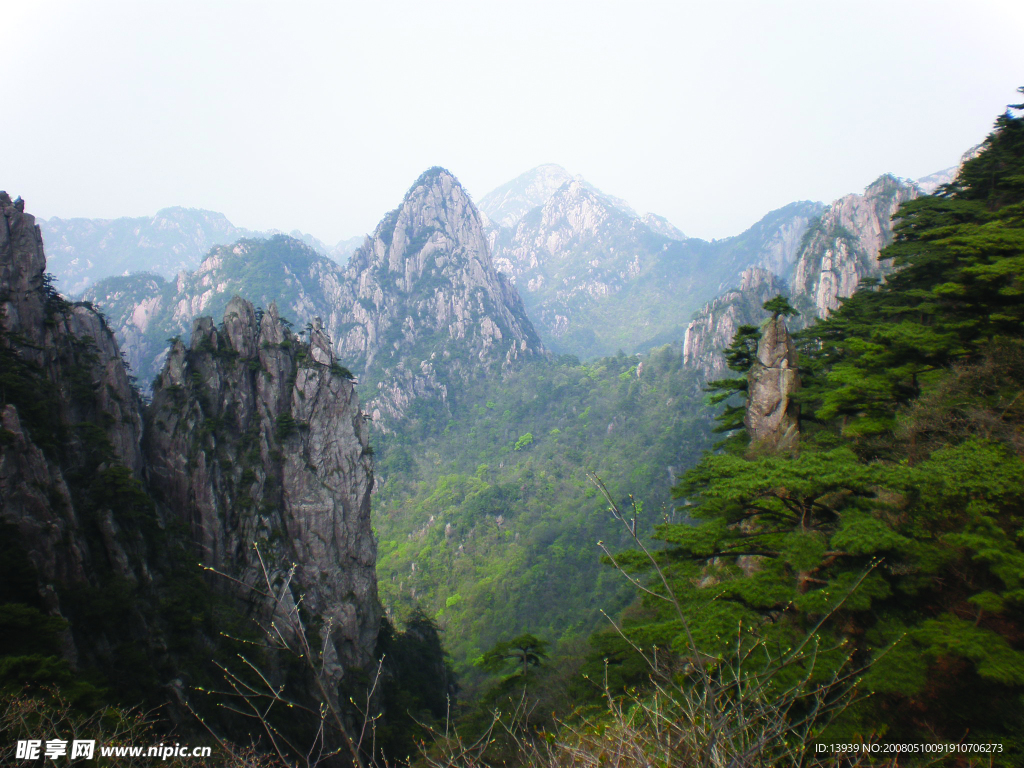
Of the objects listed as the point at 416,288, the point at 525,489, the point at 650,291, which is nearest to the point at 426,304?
the point at 416,288

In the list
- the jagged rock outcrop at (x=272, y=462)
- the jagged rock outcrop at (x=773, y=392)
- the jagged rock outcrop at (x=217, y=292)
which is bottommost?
the jagged rock outcrop at (x=272, y=462)

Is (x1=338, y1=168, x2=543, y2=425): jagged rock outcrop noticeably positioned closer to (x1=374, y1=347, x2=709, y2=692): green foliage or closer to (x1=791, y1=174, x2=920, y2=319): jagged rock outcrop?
(x1=374, y1=347, x2=709, y2=692): green foliage

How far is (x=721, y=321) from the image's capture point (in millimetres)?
89812

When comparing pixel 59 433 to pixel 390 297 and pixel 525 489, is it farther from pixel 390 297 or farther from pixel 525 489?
pixel 390 297

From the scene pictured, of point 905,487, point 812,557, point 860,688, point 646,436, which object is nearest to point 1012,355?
point 905,487

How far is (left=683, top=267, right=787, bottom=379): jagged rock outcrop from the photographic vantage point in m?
87.8

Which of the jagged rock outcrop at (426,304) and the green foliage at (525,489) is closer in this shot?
the green foliage at (525,489)

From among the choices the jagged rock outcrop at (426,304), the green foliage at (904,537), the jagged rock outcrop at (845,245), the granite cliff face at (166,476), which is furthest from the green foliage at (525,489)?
the green foliage at (904,537)

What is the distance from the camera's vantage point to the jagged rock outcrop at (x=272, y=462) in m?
29.2

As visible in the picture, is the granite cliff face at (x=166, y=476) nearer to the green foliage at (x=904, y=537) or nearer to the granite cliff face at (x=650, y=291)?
the green foliage at (x=904, y=537)

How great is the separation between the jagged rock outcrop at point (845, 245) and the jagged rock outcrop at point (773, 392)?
6598 cm

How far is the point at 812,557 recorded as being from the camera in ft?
30.9

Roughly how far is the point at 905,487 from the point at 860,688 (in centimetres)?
444

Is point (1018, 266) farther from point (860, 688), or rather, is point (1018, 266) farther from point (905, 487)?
point (860, 688)
